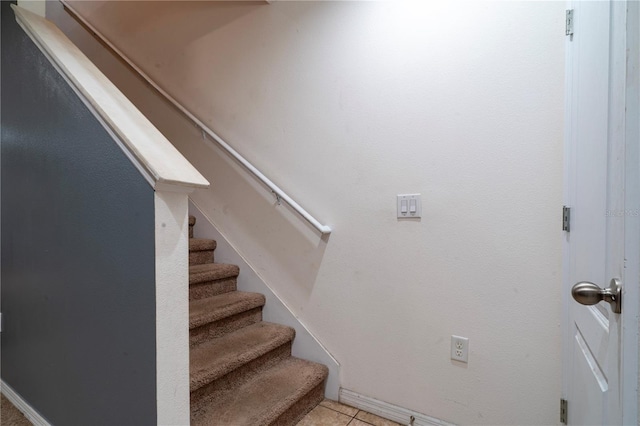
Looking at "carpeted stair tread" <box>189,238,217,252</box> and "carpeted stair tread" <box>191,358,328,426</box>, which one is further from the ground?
"carpeted stair tread" <box>189,238,217,252</box>

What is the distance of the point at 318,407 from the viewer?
175 centimetres

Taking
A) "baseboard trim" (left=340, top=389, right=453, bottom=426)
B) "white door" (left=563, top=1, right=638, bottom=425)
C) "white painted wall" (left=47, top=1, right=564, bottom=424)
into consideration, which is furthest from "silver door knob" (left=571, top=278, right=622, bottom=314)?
"baseboard trim" (left=340, top=389, right=453, bottom=426)

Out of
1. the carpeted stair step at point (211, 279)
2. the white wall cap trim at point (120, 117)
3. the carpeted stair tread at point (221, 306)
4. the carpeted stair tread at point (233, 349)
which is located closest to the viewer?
the white wall cap trim at point (120, 117)

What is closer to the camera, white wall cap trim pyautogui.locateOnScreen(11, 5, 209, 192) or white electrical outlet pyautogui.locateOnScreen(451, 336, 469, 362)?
white wall cap trim pyautogui.locateOnScreen(11, 5, 209, 192)

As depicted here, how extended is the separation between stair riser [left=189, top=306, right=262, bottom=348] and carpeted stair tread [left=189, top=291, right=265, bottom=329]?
0.14 feet

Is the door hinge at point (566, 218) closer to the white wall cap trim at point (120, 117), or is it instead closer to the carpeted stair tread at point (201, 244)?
the white wall cap trim at point (120, 117)

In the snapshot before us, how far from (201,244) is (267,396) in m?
1.09

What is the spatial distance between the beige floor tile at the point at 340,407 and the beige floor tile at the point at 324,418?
0.03 metres

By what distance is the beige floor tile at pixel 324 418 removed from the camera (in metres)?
1.61

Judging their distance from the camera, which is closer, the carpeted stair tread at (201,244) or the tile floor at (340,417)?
the tile floor at (340,417)

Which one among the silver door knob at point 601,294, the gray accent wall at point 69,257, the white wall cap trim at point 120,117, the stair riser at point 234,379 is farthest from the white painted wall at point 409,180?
the gray accent wall at point 69,257

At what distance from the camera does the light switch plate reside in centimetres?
158

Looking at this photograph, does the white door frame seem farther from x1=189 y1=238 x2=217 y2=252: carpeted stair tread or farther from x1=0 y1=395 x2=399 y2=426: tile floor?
x1=189 y1=238 x2=217 y2=252: carpeted stair tread

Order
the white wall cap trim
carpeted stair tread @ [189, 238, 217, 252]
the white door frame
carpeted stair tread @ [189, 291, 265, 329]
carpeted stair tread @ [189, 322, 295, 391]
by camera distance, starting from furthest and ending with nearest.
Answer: carpeted stair tread @ [189, 238, 217, 252]
carpeted stair tread @ [189, 291, 265, 329]
carpeted stair tread @ [189, 322, 295, 391]
the white wall cap trim
the white door frame
